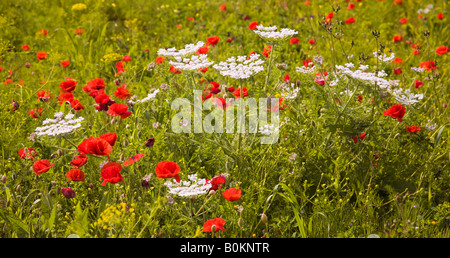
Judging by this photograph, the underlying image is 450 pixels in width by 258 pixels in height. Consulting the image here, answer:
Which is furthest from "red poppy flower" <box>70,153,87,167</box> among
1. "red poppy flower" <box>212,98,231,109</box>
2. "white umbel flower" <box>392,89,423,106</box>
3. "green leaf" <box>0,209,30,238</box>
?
"white umbel flower" <box>392,89,423,106</box>

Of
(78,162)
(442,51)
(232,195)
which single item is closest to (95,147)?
(78,162)

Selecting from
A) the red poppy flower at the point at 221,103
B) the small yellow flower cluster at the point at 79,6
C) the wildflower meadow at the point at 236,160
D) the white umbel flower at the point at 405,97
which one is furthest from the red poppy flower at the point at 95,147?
the small yellow flower cluster at the point at 79,6

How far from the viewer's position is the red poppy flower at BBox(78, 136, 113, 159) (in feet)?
5.91

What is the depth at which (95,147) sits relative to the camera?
1819 mm

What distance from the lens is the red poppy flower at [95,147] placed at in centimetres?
180

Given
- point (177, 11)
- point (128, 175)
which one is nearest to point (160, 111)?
point (128, 175)

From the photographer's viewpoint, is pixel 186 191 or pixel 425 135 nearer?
pixel 186 191

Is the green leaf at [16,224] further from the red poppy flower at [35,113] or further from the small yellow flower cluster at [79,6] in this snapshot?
the small yellow flower cluster at [79,6]

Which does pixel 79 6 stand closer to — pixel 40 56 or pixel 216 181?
pixel 40 56

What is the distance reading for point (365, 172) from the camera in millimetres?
2264

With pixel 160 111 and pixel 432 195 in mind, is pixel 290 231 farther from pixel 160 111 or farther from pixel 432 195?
pixel 160 111

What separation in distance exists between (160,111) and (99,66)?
1.58m

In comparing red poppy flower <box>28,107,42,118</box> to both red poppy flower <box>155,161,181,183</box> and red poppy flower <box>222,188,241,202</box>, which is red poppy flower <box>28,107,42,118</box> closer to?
red poppy flower <box>155,161,181,183</box>
